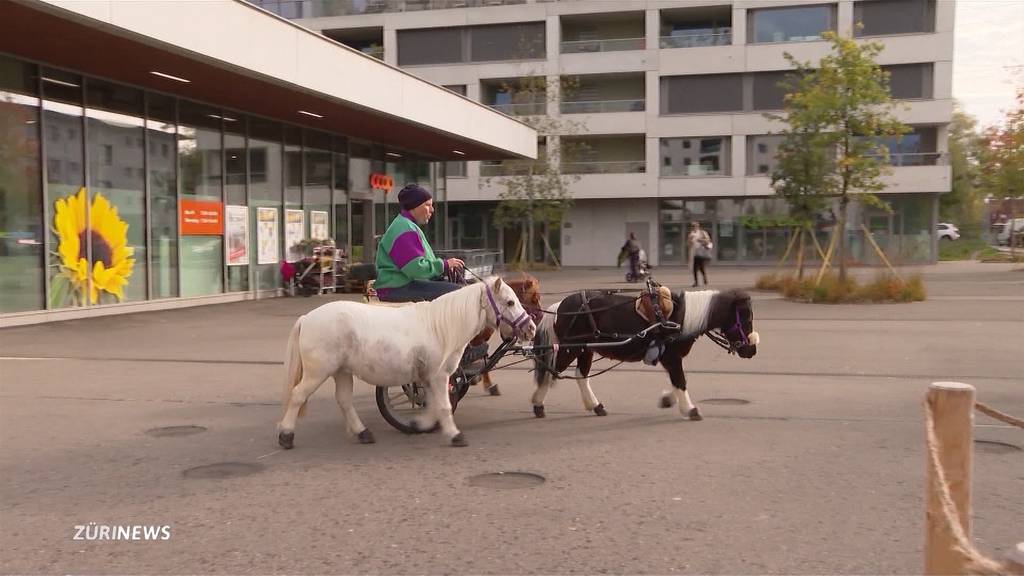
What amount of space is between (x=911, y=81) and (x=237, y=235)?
114 feet

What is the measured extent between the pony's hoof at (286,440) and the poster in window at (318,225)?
1835 cm

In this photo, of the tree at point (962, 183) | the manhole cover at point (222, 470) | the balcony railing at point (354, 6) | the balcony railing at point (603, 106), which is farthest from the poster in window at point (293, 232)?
the tree at point (962, 183)

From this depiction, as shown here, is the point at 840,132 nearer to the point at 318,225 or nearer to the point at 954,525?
the point at 318,225

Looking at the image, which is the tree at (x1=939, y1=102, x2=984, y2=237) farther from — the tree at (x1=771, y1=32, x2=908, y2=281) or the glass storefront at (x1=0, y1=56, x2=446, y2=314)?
the glass storefront at (x1=0, y1=56, x2=446, y2=314)

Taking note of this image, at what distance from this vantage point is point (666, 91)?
46281mm

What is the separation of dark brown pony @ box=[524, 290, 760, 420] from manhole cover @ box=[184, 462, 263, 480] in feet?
8.93

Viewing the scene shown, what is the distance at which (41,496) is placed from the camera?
5551 millimetres

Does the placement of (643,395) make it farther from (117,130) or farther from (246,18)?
(117,130)

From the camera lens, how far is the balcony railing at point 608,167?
46.8 meters

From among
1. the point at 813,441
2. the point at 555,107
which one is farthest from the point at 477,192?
the point at 813,441

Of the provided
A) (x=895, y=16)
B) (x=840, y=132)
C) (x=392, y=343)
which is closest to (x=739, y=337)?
(x=392, y=343)

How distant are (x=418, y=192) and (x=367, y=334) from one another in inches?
57.1

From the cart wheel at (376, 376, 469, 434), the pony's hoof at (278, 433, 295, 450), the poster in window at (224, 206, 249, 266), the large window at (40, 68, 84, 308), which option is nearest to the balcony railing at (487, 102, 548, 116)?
the poster in window at (224, 206, 249, 266)

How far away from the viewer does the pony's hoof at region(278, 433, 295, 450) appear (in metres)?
6.75
